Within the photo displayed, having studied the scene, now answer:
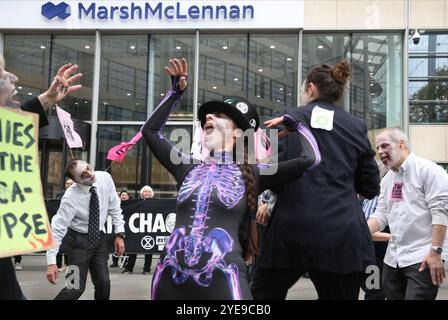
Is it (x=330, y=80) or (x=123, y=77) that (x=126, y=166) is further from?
(x=330, y=80)

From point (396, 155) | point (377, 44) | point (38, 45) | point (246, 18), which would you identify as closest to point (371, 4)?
point (377, 44)

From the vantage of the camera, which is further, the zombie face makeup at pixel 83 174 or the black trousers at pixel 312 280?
the zombie face makeup at pixel 83 174

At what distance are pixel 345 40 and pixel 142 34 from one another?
5.95 m

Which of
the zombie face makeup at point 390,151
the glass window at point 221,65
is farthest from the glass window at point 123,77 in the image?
the zombie face makeup at point 390,151

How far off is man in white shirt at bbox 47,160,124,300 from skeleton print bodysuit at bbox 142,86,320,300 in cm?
289

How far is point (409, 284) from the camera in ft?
13.2

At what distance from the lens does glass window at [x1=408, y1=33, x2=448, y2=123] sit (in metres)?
15.4

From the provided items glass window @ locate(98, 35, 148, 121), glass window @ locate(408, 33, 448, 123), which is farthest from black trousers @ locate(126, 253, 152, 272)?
glass window @ locate(408, 33, 448, 123)

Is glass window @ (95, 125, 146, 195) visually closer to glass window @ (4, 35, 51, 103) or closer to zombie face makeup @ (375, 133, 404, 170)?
glass window @ (4, 35, 51, 103)

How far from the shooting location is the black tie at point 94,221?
568 centimetres

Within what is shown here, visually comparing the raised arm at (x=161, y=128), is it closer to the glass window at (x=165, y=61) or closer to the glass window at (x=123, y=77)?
the glass window at (x=165, y=61)

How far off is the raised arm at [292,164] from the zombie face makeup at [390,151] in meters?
1.47

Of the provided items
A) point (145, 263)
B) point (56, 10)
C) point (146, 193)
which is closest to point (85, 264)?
point (145, 263)

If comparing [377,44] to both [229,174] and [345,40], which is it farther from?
[229,174]
